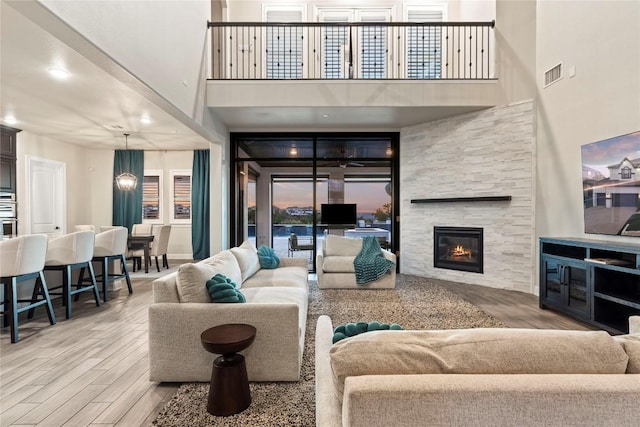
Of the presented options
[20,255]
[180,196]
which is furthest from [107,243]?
[180,196]

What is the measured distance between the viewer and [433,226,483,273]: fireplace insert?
5340 millimetres

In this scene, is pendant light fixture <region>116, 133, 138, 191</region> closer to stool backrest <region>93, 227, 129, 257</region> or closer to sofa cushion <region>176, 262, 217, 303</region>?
stool backrest <region>93, 227, 129, 257</region>

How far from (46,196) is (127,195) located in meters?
1.52

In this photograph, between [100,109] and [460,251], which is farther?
[460,251]

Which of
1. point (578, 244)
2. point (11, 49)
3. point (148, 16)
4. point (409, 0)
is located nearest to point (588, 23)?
point (578, 244)

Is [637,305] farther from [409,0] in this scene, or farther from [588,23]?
[409,0]

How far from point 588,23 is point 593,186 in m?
1.90

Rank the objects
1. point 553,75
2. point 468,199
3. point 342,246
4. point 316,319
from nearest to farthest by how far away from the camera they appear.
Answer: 1. point 316,319
2. point 553,75
3. point 342,246
4. point 468,199

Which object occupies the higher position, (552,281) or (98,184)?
(98,184)

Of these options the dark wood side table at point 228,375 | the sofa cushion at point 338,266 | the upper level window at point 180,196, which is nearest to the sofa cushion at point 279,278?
the sofa cushion at point 338,266

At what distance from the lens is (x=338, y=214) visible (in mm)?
6676

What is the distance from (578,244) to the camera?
134 inches

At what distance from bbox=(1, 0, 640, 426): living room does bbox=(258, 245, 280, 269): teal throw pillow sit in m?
1.71

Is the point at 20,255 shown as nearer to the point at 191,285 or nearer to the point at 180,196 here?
the point at 191,285
